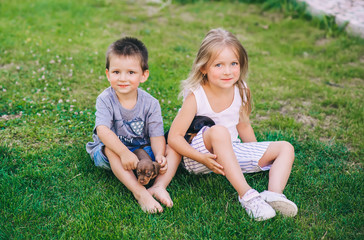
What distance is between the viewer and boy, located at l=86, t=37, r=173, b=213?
273 centimetres

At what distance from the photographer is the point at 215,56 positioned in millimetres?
2871

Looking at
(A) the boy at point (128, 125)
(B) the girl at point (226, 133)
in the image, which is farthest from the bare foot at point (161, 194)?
(B) the girl at point (226, 133)

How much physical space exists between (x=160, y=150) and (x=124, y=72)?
0.68 m

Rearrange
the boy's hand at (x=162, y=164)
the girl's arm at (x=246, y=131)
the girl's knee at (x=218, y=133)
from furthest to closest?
the girl's arm at (x=246, y=131) < the boy's hand at (x=162, y=164) < the girl's knee at (x=218, y=133)

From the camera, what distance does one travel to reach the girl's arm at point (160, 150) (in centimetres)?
284

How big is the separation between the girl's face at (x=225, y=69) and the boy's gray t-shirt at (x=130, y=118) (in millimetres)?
547

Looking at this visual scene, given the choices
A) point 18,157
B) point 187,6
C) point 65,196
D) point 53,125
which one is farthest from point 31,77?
point 187,6

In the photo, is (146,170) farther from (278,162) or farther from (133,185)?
(278,162)

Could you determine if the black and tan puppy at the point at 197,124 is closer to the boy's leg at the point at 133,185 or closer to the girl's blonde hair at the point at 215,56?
the girl's blonde hair at the point at 215,56

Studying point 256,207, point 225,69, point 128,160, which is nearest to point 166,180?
point 128,160

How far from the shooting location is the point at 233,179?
2658mm

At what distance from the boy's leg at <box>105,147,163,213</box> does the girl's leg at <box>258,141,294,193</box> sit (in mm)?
869

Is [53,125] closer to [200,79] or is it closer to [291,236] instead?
[200,79]

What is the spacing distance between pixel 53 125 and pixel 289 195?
2.35m
